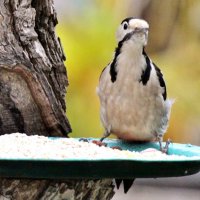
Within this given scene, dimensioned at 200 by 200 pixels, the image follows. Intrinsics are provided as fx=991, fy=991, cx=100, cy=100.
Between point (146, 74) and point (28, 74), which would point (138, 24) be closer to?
point (146, 74)

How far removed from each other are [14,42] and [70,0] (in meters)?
1.24

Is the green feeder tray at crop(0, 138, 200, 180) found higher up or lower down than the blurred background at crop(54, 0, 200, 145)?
higher up

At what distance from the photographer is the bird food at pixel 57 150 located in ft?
9.57

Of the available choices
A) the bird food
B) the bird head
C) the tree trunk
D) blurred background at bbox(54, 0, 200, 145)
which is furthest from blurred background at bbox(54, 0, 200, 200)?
the bird food

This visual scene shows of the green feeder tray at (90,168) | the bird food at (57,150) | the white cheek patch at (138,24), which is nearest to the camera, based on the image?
the green feeder tray at (90,168)

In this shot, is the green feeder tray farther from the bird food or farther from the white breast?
the white breast

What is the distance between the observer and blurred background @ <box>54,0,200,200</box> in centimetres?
485

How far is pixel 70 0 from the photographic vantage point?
485 cm

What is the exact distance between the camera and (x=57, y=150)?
305 centimetres

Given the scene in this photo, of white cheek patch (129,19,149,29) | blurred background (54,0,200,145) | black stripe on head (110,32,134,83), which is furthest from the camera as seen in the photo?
blurred background (54,0,200,145)

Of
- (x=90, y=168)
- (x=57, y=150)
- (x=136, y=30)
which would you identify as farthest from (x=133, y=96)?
(x=90, y=168)

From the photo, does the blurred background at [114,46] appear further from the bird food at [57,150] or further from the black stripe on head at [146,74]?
the bird food at [57,150]

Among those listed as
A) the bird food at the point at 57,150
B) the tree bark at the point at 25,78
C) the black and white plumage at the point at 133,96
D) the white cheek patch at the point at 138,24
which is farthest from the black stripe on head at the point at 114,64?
the bird food at the point at 57,150

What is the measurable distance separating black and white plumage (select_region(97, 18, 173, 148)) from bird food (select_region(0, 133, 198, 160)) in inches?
19.5
